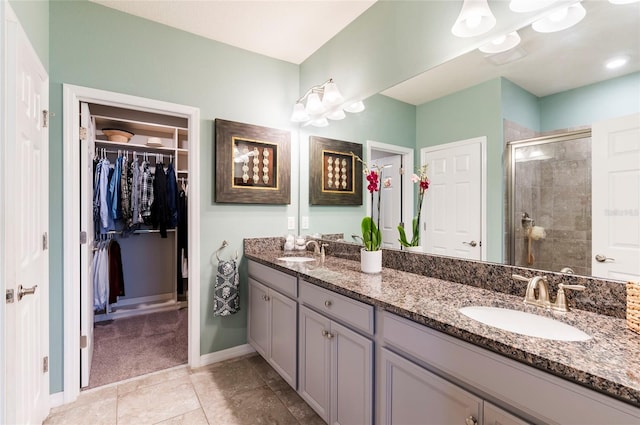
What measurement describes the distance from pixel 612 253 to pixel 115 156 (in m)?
4.34

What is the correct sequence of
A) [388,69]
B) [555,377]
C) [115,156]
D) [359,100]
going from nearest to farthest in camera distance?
[555,377] < [388,69] < [359,100] < [115,156]

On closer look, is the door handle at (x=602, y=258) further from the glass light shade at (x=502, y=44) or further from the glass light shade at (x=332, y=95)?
the glass light shade at (x=332, y=95)

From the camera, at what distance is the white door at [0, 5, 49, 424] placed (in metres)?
1.20

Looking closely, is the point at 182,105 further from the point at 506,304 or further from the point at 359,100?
the point at 506,304

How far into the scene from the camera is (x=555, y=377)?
731mm

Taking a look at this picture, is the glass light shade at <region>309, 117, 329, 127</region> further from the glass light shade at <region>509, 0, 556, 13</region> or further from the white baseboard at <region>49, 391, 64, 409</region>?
the white baseboard at <region>49, 391, 64, 409</region>

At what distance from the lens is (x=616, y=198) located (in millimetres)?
1042

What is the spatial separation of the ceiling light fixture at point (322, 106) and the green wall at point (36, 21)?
1.69 m

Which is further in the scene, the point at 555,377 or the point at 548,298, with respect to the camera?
the point at 548,298

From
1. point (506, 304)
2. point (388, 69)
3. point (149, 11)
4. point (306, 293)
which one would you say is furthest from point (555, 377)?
point (149, 11)

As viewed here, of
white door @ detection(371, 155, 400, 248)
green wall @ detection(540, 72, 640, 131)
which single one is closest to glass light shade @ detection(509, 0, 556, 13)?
green wall @ detection(540, 72, 640, 131)

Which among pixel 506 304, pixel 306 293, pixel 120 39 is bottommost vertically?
pixel 306 293

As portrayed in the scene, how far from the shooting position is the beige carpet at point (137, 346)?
2.30m

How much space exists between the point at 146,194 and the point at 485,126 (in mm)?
3350
